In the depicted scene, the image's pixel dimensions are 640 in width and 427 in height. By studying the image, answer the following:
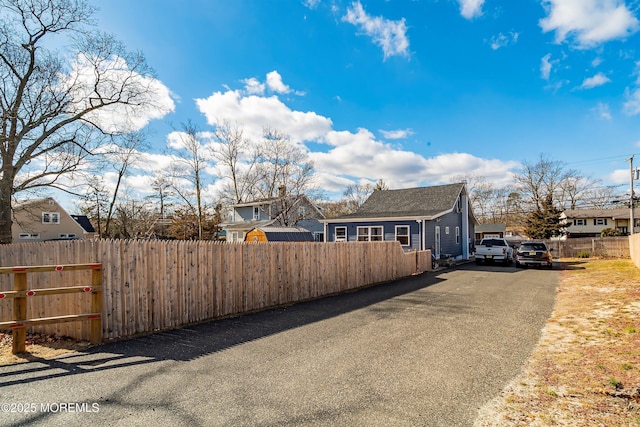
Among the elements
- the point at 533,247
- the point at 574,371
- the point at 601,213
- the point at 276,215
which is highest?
the point at 276,215

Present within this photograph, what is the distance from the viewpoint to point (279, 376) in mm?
4094

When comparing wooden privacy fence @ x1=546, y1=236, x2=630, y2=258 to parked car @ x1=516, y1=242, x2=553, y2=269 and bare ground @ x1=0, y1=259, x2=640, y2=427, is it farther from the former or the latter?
bare ground @ x1=0, y1=259, x2=640, y2=427

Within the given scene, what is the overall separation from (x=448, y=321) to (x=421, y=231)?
539 inches

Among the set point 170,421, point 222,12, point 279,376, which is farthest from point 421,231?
point 170,421

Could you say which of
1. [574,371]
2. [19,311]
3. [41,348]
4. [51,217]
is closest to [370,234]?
[574,371]

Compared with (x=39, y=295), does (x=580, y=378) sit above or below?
below

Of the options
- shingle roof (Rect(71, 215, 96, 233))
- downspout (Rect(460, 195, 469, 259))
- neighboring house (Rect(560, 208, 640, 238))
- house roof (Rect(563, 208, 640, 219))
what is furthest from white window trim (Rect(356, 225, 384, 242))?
shingle roof (Rect(71, 215, 96, 233))

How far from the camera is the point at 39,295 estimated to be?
16.9 ft

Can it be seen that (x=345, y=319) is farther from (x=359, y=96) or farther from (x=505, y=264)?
(x=505, y=264)

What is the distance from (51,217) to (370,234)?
124 feet

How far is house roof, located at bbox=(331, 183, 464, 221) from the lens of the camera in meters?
21.7

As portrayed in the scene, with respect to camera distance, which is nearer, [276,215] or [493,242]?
[493,242]

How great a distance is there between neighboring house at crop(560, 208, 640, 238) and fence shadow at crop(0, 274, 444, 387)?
173 feet

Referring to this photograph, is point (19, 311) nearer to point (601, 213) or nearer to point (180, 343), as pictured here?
point (180, 343)
